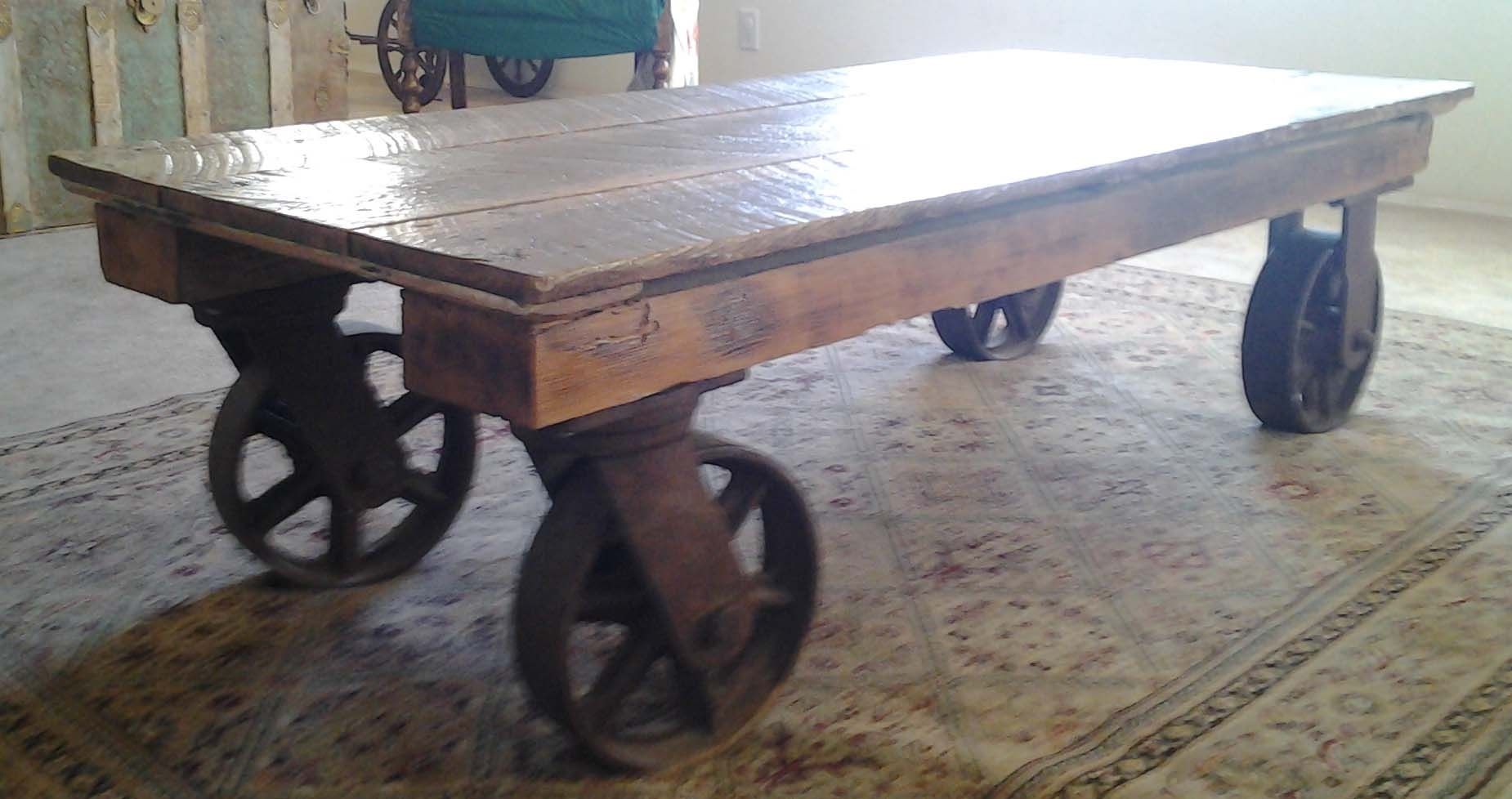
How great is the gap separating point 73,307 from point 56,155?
1.16m

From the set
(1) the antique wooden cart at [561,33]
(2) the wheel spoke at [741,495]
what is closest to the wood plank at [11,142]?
(1) the antique wooden cart at [561,33]

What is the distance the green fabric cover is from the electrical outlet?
143 cm

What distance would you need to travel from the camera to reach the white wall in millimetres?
2951

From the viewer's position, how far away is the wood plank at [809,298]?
83cm

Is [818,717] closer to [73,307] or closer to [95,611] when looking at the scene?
[95,611]

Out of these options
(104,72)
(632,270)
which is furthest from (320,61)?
(632,270)

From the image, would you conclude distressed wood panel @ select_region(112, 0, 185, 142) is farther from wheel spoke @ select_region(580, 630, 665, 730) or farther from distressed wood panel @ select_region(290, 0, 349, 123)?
wheel spoke @ select_region(580, 630, 665, 730)

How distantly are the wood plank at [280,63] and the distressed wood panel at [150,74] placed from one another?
0.20 metres

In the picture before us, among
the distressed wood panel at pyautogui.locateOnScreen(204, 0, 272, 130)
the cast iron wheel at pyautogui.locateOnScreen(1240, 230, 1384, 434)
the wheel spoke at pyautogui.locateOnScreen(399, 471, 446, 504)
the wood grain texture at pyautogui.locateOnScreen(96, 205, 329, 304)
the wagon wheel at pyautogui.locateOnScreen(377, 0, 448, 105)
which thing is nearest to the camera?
the wood grain texture at pyautogui.locateOnScreen(96, 205, 329, 304)

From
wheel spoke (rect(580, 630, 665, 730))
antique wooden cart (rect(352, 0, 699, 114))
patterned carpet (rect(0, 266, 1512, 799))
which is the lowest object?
patterned carpet (rect(0, 266, 1512, 799))

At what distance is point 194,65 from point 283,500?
179cm

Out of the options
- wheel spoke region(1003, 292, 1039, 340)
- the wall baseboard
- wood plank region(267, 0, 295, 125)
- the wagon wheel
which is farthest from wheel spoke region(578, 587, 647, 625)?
the wagon wheel

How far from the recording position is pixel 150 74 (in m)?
2.72

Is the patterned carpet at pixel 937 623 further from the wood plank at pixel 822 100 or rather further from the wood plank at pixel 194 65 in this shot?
the wood plank at pixel 194 65
